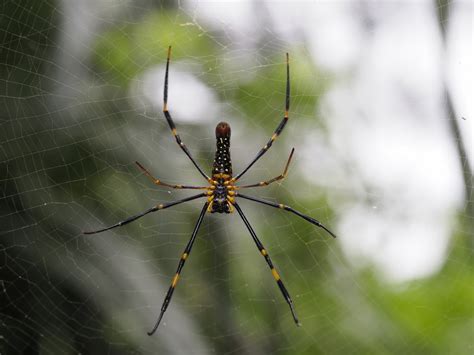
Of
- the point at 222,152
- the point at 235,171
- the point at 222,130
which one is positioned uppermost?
the point at 222,130

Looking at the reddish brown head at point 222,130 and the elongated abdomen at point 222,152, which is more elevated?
the reddish brown head at point 222,130

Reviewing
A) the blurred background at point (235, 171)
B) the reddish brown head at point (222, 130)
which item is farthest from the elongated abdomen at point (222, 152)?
the blurred background at point (235, 171)

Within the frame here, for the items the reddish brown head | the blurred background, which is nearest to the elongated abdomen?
the reddish brown head

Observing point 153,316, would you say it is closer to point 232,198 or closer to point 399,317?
point 232,198

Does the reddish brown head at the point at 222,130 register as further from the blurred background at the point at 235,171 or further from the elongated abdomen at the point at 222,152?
the blurred background at the point at 235,171

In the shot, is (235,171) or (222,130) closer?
(222,130)

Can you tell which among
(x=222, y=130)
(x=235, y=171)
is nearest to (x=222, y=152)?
(x=222, y=130)

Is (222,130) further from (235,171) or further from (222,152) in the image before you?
(235,171)

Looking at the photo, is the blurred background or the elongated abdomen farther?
the blurred background

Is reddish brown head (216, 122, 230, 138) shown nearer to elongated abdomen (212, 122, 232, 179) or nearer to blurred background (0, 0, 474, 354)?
elongated abdomen (212, 122, 232, 179)
